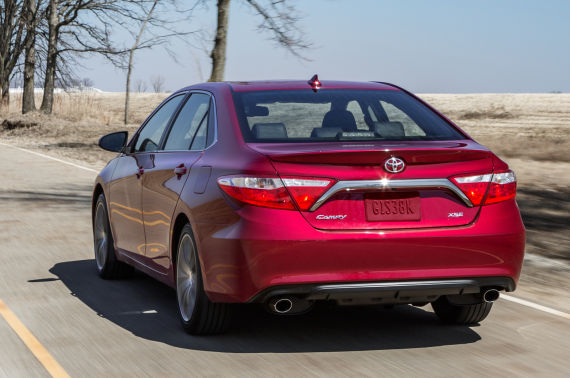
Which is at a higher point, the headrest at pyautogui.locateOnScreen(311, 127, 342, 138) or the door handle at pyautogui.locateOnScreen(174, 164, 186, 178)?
the headrest at pyautogui.locateOnScreen(311, 127, 342, 138)

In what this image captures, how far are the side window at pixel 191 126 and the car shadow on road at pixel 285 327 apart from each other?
3.66ft

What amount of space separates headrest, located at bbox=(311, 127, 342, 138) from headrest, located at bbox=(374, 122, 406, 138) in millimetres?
251

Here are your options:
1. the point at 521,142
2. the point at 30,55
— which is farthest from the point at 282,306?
the point at 30,55

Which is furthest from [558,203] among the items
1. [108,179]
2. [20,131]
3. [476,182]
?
[20,131]

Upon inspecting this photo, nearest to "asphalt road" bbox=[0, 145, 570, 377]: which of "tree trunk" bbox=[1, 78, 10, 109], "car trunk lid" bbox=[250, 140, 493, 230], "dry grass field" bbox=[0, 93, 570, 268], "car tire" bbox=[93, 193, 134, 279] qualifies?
"car tire" bbox=[93, 193, 134, 279]

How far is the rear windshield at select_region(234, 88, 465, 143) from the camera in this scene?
6.00 metres

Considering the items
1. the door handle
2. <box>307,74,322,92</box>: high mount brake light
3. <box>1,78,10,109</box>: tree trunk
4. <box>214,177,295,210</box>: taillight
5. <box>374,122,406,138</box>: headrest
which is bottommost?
<box>1,78,10,109</box>: tree trunk

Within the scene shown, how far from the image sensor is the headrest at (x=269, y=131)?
19.5ft

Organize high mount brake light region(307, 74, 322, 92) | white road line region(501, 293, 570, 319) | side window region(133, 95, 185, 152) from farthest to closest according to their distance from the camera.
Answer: side window region(133, 95, 185, 152), white road line region(501, 293, 570, 319), high mount brake light region(307, 74, 322, 92)

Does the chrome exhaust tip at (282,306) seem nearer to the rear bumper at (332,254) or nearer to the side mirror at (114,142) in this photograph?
the rear bumper at (332,254)

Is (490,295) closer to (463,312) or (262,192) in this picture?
(463,312)

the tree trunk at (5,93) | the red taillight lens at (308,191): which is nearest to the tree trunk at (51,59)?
the tree trunk at (5,93)

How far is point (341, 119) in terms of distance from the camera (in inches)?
253

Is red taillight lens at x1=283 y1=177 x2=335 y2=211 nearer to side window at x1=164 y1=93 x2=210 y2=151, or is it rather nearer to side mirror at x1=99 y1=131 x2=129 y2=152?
side window at x1=164 y1=93 x2=210 y2=151
